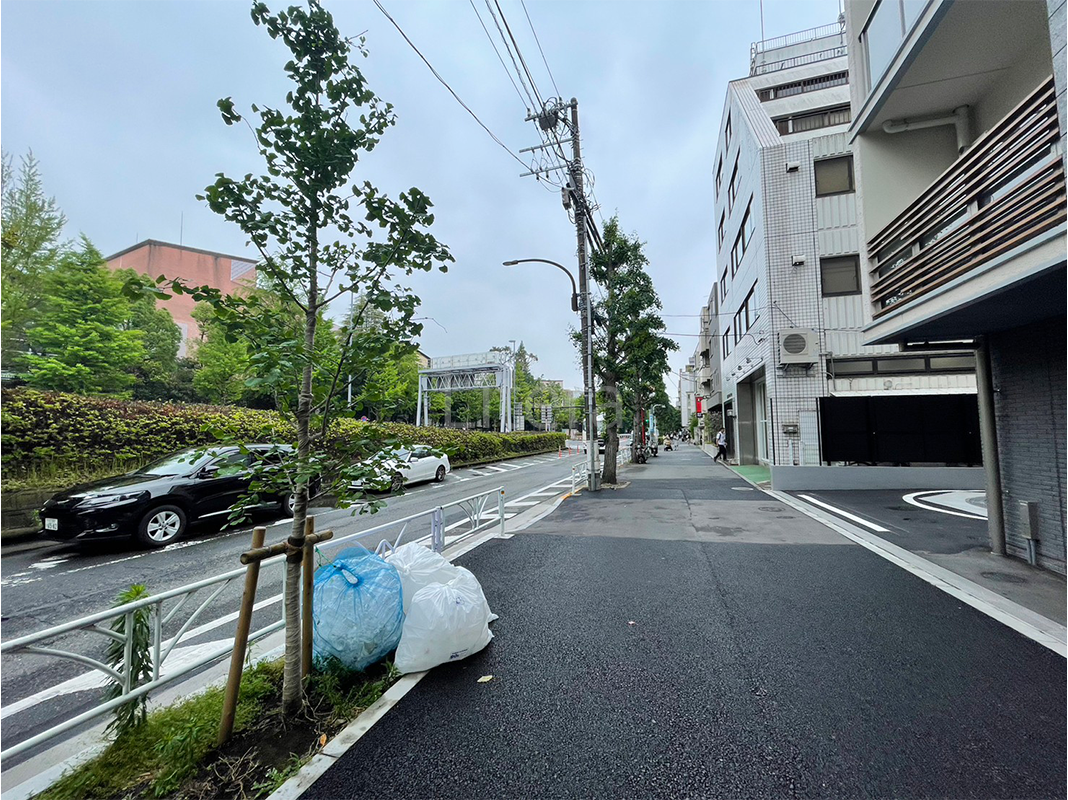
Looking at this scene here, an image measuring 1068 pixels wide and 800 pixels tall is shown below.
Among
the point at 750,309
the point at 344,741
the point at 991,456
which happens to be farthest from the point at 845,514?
the point at 750,309

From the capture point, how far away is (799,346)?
1286cm

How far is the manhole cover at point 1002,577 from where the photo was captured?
465 centimetres

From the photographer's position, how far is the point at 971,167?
4512 millimetres

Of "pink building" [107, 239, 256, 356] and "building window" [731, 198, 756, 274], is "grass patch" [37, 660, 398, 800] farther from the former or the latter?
"pink building" [107, 239, 256, 356]

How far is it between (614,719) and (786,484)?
11477 millimetres

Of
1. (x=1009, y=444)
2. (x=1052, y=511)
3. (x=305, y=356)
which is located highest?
(x=305, y=356)

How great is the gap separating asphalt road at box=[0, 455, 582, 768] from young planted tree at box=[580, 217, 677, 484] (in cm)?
608

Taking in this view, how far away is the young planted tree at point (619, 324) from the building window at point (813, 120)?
8.39 meters

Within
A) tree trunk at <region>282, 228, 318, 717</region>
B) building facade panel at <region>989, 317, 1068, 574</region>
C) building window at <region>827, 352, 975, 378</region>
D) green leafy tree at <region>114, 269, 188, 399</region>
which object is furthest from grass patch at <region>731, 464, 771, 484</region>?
green leafy tree at <region>114, 269, 188, 399</region>

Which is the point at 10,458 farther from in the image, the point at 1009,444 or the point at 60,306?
the point at 1009,444

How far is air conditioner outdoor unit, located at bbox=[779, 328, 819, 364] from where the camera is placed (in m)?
12.8

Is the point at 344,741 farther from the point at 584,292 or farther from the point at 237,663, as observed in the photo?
the point at 584,292

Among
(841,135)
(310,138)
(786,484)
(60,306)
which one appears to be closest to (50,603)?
(310,138)

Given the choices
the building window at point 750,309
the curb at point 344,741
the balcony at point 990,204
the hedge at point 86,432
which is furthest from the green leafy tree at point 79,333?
the building window at point 750,309
